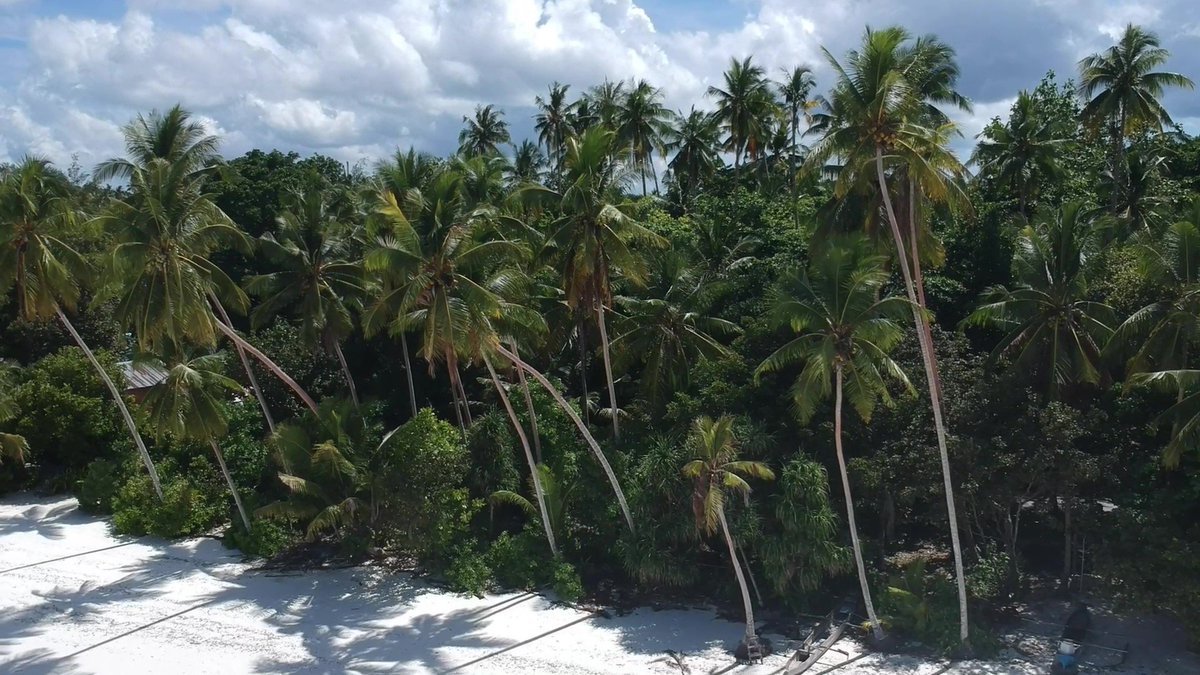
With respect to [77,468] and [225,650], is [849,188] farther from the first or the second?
[77,468]

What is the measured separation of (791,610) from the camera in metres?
21.9

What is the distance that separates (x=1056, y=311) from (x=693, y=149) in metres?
29.8

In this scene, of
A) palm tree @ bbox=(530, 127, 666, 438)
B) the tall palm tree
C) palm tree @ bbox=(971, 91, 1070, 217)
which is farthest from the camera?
palm tree @ bbox=(971, 91, 1070, 217)

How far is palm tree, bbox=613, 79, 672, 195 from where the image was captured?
4662 cm

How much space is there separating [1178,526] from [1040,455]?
2800 mm

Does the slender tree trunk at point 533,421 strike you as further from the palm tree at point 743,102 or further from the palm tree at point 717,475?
the palm tree at point 743,102

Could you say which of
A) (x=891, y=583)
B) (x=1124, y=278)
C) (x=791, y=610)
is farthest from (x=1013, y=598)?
(x=1124, y=278)

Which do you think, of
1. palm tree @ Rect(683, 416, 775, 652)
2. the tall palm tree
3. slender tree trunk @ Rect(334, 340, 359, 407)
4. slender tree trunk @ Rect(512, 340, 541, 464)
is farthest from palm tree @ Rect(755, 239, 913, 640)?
slender tree trunk @ Rect(334, 340, 359, 407)

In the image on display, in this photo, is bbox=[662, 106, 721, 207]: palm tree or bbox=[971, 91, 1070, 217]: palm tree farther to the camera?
bbox=[662, 106, 721, 207]: palm tree

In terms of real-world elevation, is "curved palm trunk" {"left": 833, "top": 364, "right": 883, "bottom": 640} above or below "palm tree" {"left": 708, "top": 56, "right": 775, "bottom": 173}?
below

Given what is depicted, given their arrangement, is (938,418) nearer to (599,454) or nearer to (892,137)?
(892,137)

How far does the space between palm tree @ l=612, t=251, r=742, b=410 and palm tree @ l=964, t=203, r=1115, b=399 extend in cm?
737

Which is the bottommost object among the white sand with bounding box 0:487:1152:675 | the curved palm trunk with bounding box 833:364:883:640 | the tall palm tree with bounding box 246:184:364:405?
the white sand with bounding box 0:487:1152:675

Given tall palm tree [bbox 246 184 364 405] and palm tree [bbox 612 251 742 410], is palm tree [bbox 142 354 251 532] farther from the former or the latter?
palm tree [bbox 612 251 742 410]
